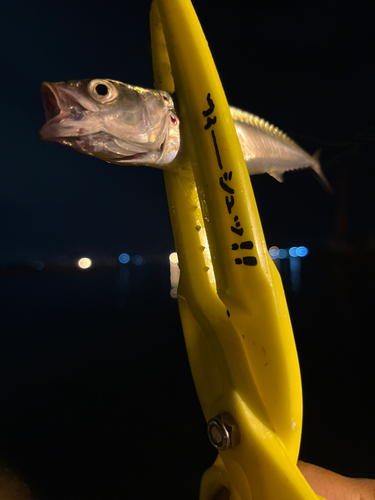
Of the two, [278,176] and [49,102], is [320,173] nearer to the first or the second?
[278,176]

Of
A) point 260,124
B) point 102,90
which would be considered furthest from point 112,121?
point 260,124

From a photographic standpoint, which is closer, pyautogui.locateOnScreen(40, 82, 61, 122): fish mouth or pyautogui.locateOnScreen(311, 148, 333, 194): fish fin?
pyautogui.locateOnScreen(40, 82, 61, 122): fish mouth

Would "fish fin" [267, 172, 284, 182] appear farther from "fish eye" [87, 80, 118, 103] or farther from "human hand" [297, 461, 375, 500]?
"human hand" [297, 461, 375, 500]

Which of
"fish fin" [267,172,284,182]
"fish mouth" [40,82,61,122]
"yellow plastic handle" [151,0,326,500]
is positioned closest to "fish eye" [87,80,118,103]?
"fish mouth" [40,82,61,122]

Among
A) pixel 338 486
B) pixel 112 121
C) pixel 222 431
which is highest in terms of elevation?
pixel 112 121

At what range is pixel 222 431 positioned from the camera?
1.01m

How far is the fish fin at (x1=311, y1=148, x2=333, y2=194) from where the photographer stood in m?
2.09

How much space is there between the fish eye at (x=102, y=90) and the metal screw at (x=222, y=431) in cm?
113

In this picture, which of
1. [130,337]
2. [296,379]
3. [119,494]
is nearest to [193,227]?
[296,379]

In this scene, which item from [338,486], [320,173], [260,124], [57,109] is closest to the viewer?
[57,109]

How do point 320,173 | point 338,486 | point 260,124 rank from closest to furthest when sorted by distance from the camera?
point 260,124 → point 338,486 → point 320,173

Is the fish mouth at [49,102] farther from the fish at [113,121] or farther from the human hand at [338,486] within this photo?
the human hand at [338,486]

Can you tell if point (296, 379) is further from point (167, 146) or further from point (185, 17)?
point (185, 17)

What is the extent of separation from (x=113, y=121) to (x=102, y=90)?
128 millimetres
